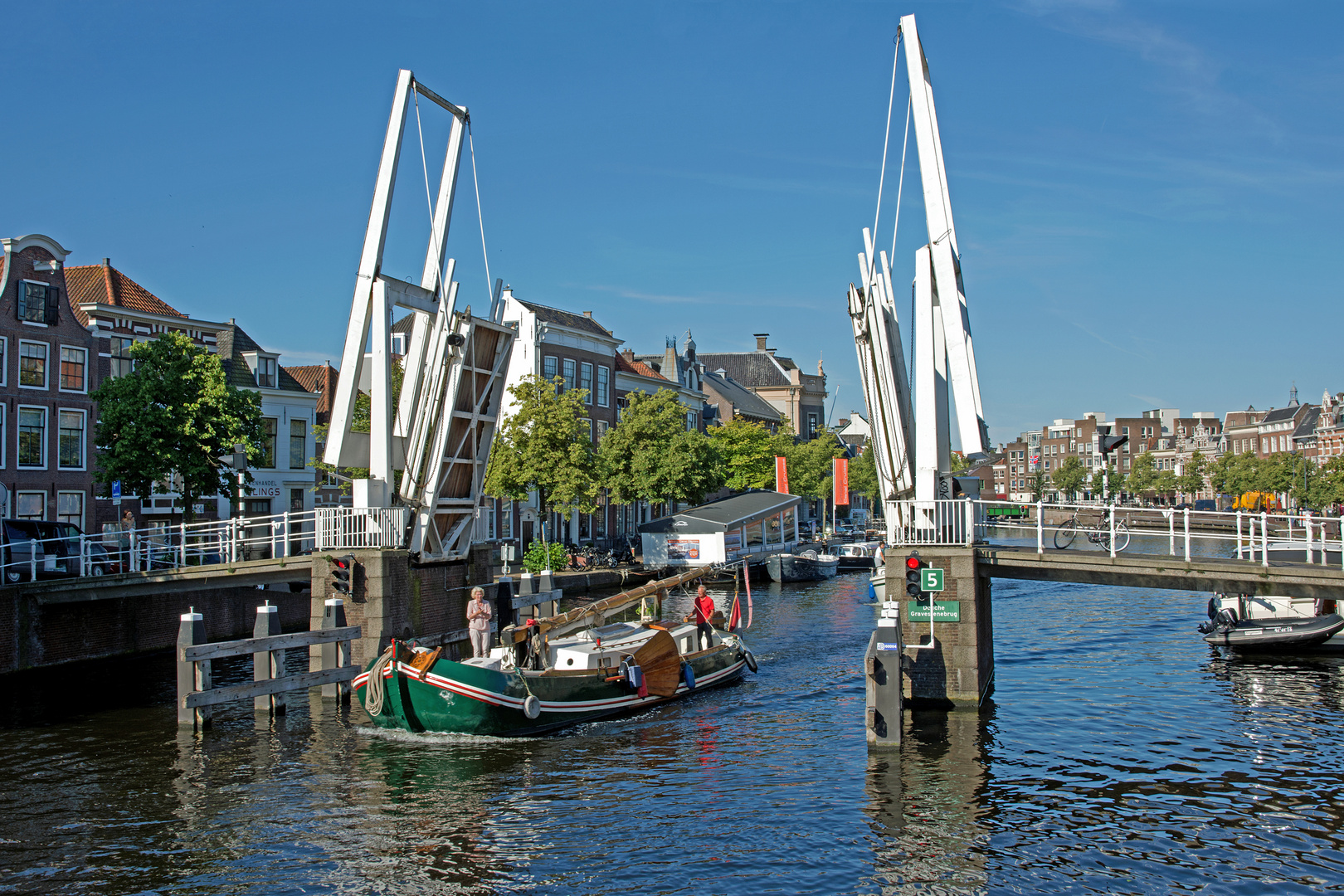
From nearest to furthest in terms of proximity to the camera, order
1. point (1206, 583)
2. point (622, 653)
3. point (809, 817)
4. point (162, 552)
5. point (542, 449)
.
Result: 1. point (809, 817)
2. point (1206, 583)
3. point (622, 653)
4. point (162, 552)
5. point (542, 449)

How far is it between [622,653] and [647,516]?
5103 cm

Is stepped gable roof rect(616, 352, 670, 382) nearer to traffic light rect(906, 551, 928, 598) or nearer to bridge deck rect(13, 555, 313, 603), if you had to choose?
bridge deck rect(13, 555, 313, 603)

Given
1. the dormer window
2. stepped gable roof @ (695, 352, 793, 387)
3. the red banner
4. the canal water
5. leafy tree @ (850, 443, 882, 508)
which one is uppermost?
stepped gable roof @ (695, 352, 793, 387)

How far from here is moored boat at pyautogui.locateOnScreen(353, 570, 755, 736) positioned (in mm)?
21125

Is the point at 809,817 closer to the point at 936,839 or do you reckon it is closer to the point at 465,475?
the point at 936,839

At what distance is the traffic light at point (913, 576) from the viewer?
2128 centimetres

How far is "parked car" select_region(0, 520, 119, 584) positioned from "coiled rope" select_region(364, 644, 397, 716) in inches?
500

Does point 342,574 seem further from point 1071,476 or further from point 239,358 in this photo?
point 1071,476

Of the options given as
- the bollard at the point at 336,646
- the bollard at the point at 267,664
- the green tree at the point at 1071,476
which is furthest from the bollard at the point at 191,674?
the green tree at the point at 1071,476

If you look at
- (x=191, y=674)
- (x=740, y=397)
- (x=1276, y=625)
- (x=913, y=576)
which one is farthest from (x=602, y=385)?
(x=913, y=576)

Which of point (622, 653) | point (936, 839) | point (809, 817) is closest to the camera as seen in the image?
point (936, 839)

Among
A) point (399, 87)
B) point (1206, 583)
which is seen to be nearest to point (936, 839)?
point (1206, 583)

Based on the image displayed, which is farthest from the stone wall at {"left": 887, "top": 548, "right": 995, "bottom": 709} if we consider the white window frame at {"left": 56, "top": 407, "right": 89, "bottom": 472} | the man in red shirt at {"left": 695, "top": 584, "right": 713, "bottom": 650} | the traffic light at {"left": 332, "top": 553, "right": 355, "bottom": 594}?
the white window frame at {"left": 56, "top": 407, "right": 89, "bottom": 472}

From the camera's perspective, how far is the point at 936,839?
15.3m
